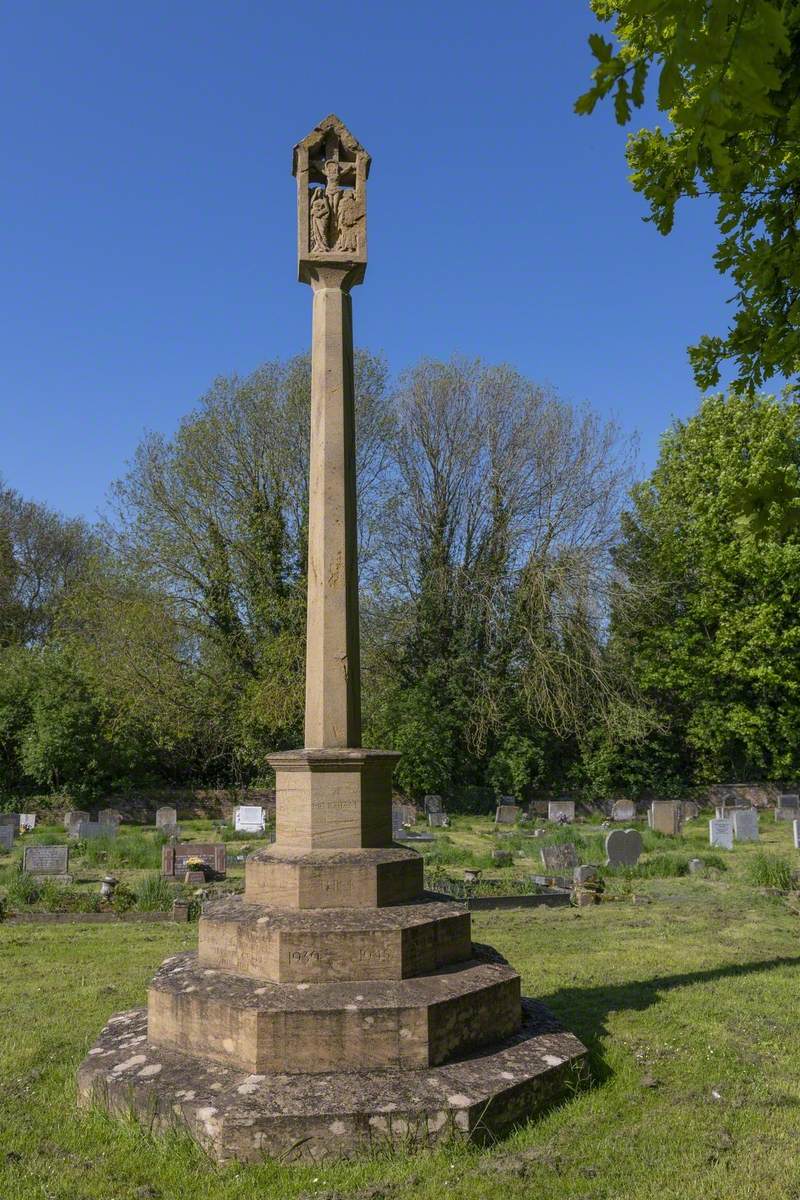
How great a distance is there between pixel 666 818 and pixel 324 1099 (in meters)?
19.0

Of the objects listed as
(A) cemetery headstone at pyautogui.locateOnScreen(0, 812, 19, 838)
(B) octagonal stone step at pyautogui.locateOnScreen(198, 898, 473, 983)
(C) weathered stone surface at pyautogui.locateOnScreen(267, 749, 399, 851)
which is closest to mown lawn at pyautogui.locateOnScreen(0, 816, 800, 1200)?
(B) octagonal stone step at pyautogui.locateOnScreen(198, 898, 473, 983)

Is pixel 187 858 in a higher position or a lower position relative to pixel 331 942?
lower

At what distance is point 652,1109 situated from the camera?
5.11m

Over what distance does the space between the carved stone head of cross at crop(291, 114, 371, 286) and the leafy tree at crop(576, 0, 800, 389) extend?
2.12 meters

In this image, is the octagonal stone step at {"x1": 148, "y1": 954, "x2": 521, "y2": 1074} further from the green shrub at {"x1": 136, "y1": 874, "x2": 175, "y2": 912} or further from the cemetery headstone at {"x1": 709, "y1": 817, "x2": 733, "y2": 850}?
the cemetery headstone at {"x1": 709, "y1": 817, "x2": 733, "y2": 850}

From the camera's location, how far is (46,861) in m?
15.4

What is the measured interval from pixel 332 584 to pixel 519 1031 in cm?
315

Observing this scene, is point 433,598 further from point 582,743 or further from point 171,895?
point 171,895

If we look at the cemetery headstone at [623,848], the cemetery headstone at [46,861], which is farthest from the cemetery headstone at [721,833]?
the cemetery headstone at [46,861]

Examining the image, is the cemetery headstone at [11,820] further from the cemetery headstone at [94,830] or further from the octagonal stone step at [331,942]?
the octagonal stone step at [331,942]

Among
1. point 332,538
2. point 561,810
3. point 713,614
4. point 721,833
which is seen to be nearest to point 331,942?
point 332,538

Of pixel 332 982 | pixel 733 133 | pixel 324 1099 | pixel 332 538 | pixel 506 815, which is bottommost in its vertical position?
pixel 506 815

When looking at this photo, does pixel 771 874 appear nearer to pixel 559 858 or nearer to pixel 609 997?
pixel 559 858

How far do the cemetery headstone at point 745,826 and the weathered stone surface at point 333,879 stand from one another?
17.3 m
